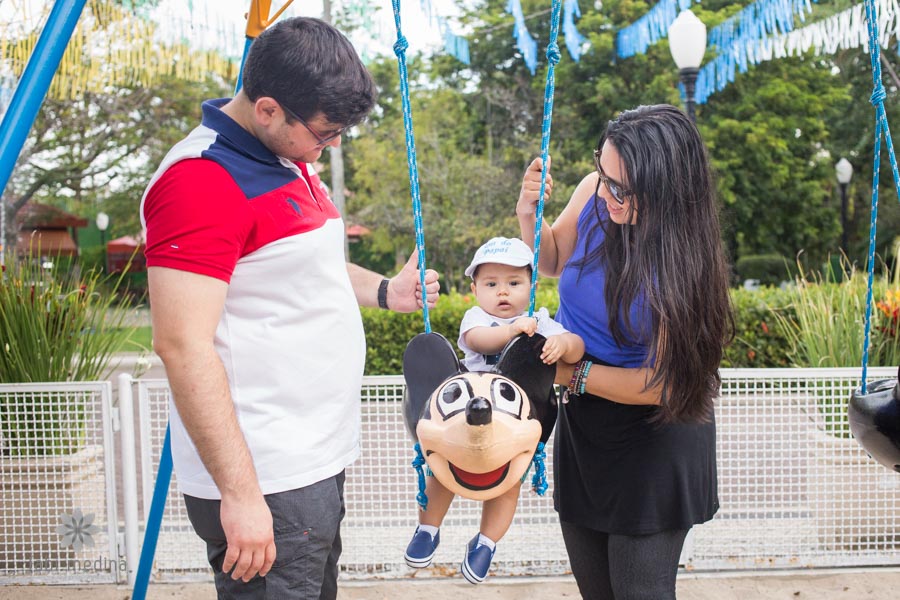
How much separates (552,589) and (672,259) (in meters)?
2.36

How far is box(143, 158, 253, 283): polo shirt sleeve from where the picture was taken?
1480 millimetres

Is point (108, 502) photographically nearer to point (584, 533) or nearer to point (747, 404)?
point (584, 533)

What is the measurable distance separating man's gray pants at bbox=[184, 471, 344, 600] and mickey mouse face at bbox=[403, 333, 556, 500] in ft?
0.84

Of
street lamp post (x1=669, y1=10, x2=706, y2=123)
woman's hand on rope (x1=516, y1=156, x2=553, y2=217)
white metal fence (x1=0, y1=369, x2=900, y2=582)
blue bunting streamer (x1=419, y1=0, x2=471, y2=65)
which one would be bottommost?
white metal fence (x1=0, y1=369, x2=900, y2=582)

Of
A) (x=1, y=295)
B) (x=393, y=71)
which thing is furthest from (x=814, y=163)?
(x=1, y=295)

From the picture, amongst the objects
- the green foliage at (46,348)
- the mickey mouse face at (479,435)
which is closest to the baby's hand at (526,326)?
the mickey mouse face at (479,435)

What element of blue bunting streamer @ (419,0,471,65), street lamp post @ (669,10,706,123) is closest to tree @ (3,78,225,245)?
blue bunting streamer @ (419,0,471,65)

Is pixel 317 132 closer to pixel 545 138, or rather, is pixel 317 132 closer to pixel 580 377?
pixel 545 138

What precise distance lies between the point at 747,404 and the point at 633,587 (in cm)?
196

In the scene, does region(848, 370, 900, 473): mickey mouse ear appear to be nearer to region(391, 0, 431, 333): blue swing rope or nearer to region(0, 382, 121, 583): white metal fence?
region(391, 0, 431, 333): blue swing rope

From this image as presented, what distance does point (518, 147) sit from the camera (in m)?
16.9

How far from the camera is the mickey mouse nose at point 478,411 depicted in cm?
160

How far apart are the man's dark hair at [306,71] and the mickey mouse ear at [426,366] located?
1.80 feet

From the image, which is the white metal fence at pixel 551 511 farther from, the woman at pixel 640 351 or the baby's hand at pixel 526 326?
the baby's hand at pixel 526 326
